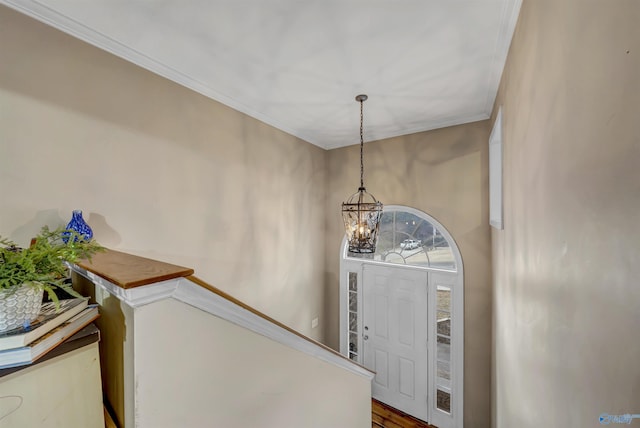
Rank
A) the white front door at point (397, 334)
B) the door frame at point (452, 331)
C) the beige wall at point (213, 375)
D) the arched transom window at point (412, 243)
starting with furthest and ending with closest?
the white front door at point (397, 334), the arched transom window at point (412, 243), the door frame at point (452, 331), the beige wall at point (213, 375)

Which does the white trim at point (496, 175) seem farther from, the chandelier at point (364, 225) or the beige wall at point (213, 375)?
the beige wall at point (213, 375)

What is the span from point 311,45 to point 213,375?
75.2 inches

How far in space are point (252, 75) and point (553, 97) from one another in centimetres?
196

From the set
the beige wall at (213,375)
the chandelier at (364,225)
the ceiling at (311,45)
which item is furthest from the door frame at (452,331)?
the beige wall at (213,375)

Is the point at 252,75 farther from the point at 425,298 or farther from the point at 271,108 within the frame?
the point at 425,298

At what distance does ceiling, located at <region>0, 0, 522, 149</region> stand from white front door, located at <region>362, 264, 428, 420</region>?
2.20 metres

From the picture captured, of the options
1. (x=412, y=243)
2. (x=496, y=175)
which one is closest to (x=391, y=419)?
(x=412, y=243)

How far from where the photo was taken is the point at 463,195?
9.80ft

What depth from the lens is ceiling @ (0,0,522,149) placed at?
1450 millimetres

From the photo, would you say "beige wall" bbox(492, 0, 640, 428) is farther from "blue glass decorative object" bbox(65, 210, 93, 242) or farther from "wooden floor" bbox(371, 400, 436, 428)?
"wooden floor" bbox(371, 400, 436, 428)

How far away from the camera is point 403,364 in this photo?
3.44 m

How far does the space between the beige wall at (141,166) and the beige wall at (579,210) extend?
7.72 feet

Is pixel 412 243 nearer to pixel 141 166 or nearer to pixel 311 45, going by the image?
pixel 311 45

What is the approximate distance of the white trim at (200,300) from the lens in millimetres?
636
